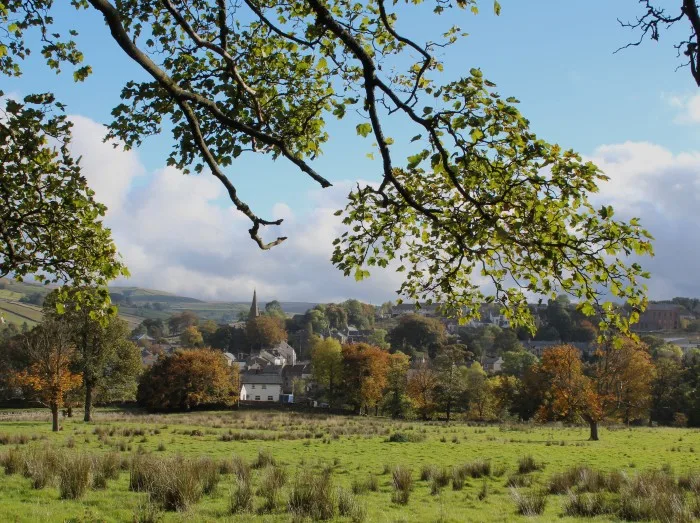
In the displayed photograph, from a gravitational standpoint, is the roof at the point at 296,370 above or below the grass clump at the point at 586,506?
below

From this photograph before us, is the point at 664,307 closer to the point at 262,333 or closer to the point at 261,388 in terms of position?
the point at 262,333

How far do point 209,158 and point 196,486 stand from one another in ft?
28.0

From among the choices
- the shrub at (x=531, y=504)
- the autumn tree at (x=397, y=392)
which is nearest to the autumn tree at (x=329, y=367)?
the autumn tree at (x=397, y=392)

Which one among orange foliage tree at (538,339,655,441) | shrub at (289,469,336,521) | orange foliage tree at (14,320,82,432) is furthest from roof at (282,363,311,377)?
shrub at (289,469,336,521)

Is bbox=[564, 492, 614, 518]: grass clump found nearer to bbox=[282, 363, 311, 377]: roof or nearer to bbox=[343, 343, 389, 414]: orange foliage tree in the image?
bbox=[343, 343, 389, 414]: orange foliage tree

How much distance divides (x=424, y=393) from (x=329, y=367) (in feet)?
59.9

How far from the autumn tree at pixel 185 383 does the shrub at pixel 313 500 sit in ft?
176

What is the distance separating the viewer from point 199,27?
8.47 metres

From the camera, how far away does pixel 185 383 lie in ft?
208

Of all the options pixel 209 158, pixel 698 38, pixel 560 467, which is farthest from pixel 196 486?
pixel 560 467

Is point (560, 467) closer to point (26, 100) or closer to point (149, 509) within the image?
point (149, 509)

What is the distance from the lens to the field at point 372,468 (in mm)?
11508

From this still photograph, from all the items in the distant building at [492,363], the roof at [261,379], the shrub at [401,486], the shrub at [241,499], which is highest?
the shrub at [241,499]

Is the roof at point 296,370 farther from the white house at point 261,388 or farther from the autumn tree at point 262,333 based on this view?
the autumn tree at point 262,333
